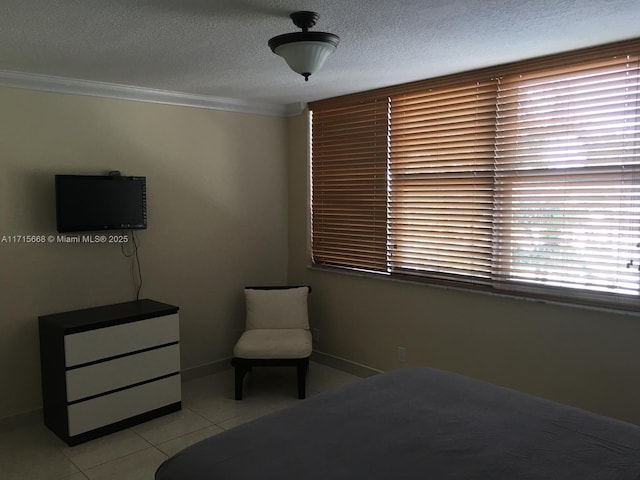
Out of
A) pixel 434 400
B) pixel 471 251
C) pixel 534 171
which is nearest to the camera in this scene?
pixel 434 400

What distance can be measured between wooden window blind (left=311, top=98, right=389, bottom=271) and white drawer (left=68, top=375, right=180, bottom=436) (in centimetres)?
177

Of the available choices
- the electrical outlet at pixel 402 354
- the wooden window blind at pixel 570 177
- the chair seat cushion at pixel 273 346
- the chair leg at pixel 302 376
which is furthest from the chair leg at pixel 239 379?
the wooden window blind at pixel 570 177

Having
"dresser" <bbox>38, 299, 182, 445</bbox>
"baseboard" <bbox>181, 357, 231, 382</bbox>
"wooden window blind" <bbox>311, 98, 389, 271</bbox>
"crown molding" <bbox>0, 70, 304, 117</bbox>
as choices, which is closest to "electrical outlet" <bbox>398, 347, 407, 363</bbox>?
"wooden window blind" <bbox>311, 98, 389, 271</bbox>

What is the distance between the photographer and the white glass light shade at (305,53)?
2305 mm

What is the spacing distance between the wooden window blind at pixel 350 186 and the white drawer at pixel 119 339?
1.58 metres

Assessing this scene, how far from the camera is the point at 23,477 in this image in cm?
293

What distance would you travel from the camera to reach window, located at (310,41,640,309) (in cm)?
291

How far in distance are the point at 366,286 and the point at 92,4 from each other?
2.93 m

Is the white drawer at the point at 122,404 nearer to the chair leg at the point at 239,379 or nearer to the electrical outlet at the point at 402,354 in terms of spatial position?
the chair leg at the point at 239,379

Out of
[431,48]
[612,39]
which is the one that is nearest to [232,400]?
[431,48]

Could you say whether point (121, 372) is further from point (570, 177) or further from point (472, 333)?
point (570, 177)

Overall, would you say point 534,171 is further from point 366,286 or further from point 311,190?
Answer: point 311,190

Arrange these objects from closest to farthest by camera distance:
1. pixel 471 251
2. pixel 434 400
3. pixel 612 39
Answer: pixel 434 400 < pixel 612 39 < pixel 471 251

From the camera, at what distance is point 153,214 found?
4.10m
